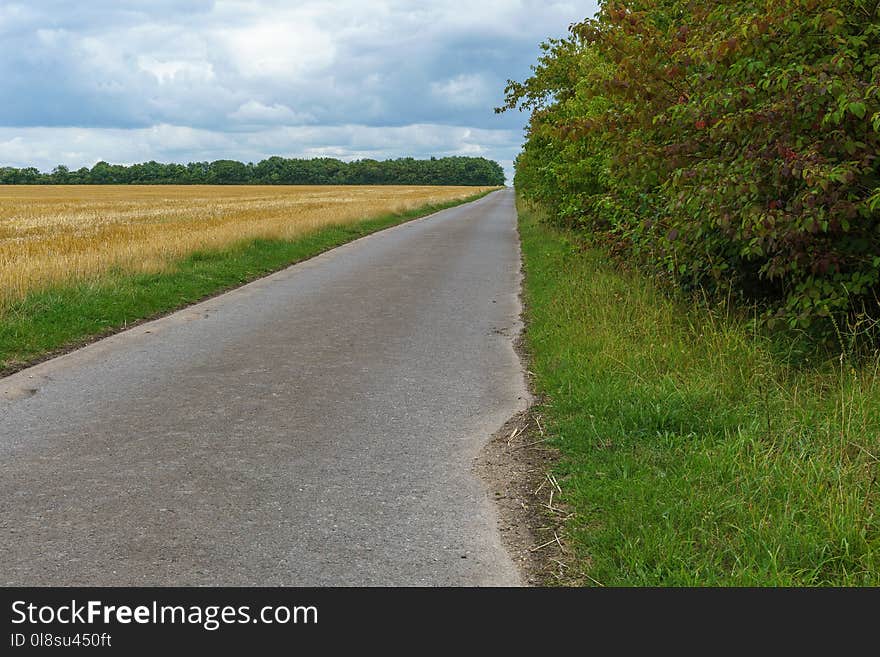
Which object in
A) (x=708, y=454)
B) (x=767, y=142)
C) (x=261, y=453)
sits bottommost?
(x=261, y=453)

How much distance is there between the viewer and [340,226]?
28.5m

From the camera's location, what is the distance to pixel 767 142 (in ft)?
21.8

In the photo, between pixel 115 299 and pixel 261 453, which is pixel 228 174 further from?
pixel 261 453

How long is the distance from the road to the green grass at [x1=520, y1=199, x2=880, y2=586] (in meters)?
0.59

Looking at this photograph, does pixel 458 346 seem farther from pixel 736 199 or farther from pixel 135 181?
pixel 135 181

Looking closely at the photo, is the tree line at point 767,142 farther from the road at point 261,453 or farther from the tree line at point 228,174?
the tree line at point 228,174

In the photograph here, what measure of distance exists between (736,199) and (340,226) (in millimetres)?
22679

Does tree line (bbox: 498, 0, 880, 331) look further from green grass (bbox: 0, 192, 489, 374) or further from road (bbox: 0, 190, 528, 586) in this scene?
green grass (bbox: 0, 192, 489, 374)

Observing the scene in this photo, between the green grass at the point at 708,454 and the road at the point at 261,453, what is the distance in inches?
23.1

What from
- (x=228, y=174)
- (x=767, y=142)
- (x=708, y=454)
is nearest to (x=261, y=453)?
(x=708, y=454)

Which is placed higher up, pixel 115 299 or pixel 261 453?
pixel 115 299

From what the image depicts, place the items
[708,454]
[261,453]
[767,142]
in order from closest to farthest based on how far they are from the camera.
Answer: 1. [708,454]
2. [261,453]
3. [767,142]

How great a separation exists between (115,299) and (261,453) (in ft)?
23.7
